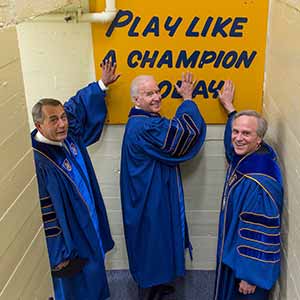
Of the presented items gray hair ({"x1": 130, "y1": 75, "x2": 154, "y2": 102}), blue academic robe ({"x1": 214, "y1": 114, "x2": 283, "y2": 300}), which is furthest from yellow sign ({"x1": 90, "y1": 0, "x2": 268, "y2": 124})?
blue academic robe ({"x1": 214, "y1": 114, "x2": 283, "y2": 300})

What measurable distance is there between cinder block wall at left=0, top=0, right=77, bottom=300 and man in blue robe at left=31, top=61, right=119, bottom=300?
22.8 inches

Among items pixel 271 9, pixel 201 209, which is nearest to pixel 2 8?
pixel 271 9

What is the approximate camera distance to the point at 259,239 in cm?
203

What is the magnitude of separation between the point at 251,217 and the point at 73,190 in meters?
0.88

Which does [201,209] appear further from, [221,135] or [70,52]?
[70,52]

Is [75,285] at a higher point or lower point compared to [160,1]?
lower

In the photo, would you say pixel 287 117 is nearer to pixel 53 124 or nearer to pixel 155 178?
pixel 155 178

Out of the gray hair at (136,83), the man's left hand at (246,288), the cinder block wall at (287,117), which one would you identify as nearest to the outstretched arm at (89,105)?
the gray hair at (136,83)

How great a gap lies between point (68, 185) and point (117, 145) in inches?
23.6

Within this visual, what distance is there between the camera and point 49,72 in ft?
8.47

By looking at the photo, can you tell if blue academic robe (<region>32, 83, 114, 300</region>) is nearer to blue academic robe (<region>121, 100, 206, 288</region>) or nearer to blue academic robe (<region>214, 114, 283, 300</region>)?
blue academic robe (<region>121, 100, 206, 288</region>)

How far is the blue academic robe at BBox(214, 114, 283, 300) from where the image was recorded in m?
2.01

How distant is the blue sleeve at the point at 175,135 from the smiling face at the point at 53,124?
43cm

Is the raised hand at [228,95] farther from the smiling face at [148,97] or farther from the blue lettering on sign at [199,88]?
the smiling face at [148,97]
